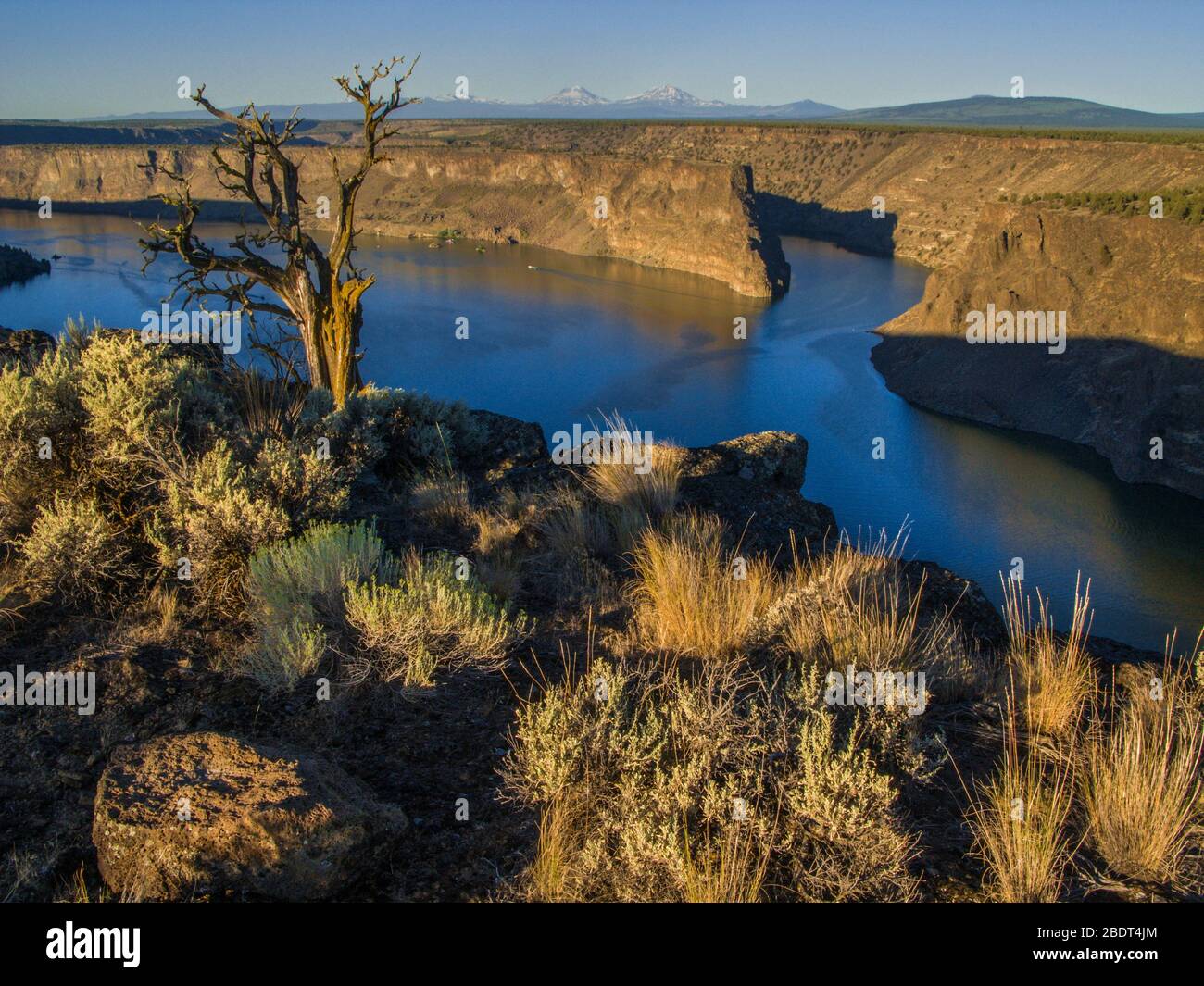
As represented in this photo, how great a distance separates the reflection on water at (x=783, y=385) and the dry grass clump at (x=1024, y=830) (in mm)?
14798

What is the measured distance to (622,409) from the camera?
3011 cm

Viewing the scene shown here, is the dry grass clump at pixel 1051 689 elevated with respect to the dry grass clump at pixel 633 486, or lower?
lower

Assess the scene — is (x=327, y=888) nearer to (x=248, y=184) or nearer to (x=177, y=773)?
(x=177, y=773)

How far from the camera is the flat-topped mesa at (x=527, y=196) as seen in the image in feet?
192

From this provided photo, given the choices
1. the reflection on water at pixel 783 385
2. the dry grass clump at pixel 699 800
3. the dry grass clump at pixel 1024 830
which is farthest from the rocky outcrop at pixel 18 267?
the dry grass clump at pixel 1024 830

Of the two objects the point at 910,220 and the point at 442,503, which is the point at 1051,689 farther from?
the point at 910,220

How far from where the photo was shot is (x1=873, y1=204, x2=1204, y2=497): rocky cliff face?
81.3ft

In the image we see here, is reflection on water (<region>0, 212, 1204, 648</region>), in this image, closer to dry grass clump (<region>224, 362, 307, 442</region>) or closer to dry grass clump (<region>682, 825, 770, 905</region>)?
dry grass clump (<region>224, 362, 307, 442</region>)

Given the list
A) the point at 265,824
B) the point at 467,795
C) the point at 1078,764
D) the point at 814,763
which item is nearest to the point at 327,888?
the point at 265,824

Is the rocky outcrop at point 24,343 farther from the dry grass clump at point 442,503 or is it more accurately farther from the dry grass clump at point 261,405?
the dry grass clump at point 442,503

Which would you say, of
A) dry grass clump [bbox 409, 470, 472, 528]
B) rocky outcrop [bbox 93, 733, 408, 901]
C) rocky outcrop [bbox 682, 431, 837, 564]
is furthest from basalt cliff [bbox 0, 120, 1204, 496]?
rocky outcrop [bbox 93, 733, 408, 901]

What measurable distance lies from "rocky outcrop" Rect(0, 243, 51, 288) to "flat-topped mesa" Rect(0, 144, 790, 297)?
11.3m

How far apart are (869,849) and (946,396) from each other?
31.8m

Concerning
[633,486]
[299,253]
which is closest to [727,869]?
[633,486]
